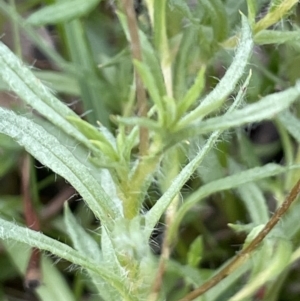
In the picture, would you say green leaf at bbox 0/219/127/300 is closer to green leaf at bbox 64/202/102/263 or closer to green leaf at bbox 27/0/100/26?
green leaf at bbox 64/202/102/263

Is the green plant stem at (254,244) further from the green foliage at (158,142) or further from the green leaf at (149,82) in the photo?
the green leaf at (149,82)

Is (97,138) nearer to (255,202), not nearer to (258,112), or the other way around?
(258,112)

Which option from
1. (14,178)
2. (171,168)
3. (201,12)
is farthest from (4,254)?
(201,12)

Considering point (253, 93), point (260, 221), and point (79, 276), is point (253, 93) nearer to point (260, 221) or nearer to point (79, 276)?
point (260, 221)

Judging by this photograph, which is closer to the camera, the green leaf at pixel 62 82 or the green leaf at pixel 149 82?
the green leaf at pixel 149 82

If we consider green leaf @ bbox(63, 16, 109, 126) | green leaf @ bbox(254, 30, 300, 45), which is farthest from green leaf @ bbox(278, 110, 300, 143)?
green leaf @ bbox(63, 16, 109, 126)

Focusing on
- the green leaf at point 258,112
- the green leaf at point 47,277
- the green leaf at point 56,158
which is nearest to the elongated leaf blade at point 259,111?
the green leaf at point 258,112

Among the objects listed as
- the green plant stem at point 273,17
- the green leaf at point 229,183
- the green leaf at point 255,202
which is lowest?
the green leaf at point 255,202
